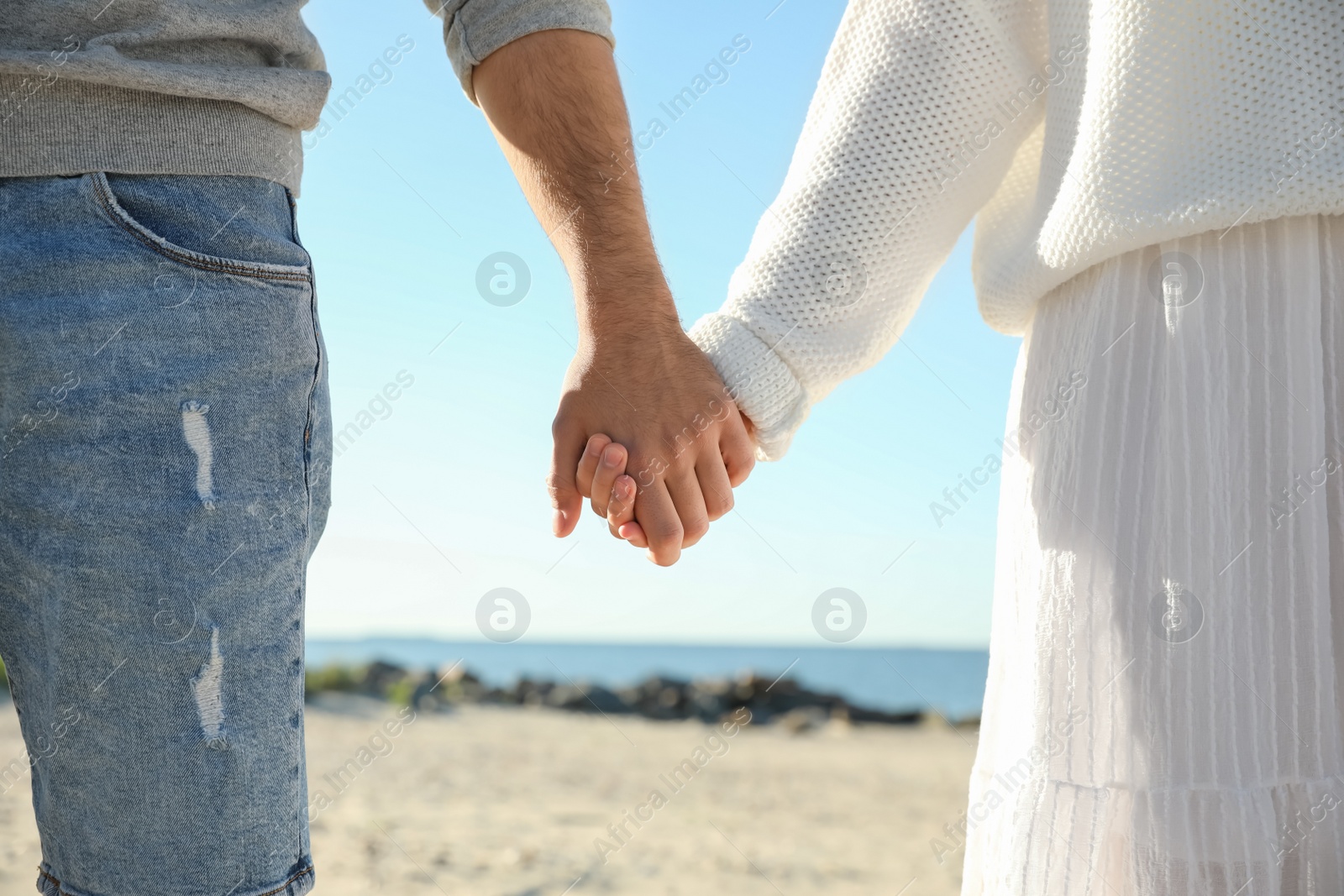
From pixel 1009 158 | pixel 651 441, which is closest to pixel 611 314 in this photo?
pixel 651 441

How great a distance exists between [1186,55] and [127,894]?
154 centimetres

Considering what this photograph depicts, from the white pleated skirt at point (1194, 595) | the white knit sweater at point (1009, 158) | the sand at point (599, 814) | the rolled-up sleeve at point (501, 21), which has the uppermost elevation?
the rolled-up sleeve at point (501, 21)

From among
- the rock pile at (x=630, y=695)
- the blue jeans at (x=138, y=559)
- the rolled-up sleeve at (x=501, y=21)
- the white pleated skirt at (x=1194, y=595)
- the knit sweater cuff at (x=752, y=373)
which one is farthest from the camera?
the rock pile at (x=630, y=695)

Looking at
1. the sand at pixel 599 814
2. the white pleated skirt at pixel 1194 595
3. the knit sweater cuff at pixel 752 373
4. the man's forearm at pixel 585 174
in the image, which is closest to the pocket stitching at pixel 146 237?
the man's forearm at pixel 585 174

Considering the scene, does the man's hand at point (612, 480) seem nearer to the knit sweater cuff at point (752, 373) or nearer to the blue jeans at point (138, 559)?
the knit sweater cuff at point (752, 373)

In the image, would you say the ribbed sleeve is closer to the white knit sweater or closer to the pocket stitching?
the white knit sweater

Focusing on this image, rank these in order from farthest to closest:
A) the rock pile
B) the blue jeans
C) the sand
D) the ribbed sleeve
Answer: the rock pile, the sand, the ribbed sleeve, the blue jeans

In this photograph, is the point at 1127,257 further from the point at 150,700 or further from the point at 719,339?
the point at 150,700

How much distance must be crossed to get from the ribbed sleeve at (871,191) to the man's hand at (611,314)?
85mm

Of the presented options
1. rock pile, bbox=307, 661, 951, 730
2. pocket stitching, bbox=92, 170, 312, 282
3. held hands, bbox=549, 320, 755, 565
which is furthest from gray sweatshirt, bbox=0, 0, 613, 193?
rock pile, bbox=307, 661, 951, 730

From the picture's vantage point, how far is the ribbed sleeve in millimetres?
1518

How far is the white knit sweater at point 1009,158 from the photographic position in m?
1.18

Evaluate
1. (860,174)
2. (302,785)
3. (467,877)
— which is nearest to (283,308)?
(302,785)

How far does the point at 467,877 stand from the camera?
448 cm
